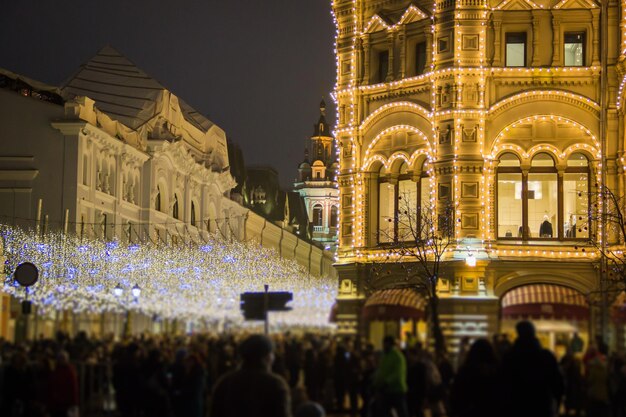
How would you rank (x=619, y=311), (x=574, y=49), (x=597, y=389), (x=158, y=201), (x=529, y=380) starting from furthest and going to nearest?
(x=158, y=201)
(x=574, y=49)
(x=619, y=311)
(x=597, y=389)
(x=529, y=380)

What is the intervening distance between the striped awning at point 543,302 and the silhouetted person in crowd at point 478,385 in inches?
982

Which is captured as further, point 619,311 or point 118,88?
point 118,88

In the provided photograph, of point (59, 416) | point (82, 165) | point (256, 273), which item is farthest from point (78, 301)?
point (256, 273)

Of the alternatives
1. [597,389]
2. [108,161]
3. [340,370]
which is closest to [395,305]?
[340,370]

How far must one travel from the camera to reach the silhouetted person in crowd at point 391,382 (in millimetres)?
20391

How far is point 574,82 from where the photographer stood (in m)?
42.8

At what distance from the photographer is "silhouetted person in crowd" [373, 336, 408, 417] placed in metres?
20.4

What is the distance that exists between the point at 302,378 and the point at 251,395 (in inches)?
818

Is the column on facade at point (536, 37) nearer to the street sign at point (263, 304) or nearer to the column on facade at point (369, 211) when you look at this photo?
the column on facade at point (369, 211)

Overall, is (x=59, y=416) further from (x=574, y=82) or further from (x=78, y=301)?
(x=574, y=82)

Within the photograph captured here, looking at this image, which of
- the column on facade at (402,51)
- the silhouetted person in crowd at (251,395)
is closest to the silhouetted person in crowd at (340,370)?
the silhouetted person in crowd at (251,395)

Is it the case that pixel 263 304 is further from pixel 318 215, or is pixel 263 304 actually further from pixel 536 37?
pixel 318 215

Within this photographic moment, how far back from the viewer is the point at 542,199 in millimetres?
43594

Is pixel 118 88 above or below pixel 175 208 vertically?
above
